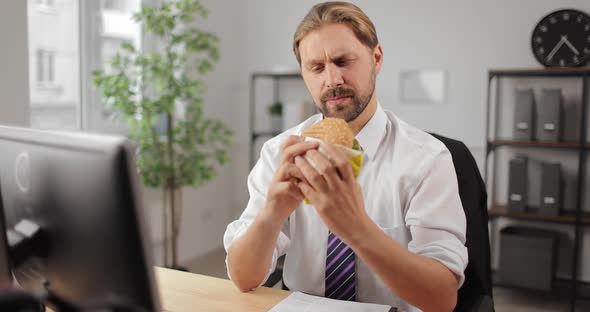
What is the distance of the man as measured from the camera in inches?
44.0

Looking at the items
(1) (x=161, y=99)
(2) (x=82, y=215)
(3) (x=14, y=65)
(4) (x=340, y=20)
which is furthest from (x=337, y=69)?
(1) (x=161, y=99)

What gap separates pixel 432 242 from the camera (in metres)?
1.25

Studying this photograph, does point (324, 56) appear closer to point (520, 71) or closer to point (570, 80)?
point (520, 71)

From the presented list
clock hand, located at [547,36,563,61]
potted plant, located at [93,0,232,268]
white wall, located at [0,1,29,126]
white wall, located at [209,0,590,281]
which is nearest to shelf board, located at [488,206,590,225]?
white wall, located at [209,0,590,281]

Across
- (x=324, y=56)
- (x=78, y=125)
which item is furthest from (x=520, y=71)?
(x=78, y=125)

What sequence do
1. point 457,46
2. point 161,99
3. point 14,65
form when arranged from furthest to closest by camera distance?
point 457,46, point 161,99, point 14,65

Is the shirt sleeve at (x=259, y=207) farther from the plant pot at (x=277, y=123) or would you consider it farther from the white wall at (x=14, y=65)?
the plant pot at (x=277, y=123)

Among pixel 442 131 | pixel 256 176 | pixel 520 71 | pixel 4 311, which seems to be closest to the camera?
pixel 4 311

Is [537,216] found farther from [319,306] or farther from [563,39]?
[319,306]

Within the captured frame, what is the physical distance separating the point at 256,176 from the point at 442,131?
8.72 feet

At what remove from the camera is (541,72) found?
3.32 metres

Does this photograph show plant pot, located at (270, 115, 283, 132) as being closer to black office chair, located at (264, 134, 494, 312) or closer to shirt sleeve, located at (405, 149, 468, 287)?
black office chair, located at (264, 134, 494, 312)

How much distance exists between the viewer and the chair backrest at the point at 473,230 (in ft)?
4.56

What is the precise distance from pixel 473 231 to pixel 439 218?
219mm
